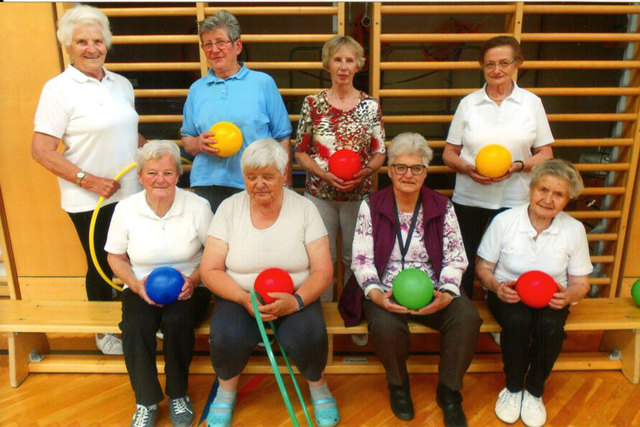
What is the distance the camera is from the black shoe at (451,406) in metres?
2.09

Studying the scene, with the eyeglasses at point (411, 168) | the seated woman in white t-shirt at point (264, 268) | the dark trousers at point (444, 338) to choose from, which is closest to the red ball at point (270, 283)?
the seated woman in white t-shirt at point (264, 268)

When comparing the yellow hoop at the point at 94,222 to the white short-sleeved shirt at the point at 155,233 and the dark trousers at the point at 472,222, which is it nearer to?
the white short-sleeved shirt at the point at 155,233

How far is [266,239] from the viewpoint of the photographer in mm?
2072

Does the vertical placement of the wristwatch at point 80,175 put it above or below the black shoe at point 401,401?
above

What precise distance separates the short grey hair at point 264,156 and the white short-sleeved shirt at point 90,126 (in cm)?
74

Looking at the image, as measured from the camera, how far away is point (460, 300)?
216cm

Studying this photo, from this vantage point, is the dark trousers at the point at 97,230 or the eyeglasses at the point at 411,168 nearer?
the eyeglasses at the point at 411,168

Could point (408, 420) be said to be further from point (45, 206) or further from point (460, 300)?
point (45, 206)

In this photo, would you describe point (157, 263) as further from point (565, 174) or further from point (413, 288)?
point (565, 174)

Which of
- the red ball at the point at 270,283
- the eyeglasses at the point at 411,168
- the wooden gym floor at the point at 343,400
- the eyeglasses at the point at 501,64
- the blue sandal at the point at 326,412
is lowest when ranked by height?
the wooden gym floor at the point at 343,400

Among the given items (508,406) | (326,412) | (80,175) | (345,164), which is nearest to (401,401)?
(326,412)

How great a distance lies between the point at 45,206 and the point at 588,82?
19.7ft

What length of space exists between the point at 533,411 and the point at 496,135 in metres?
1.27

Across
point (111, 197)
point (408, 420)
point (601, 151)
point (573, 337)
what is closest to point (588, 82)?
point (601, 151)
